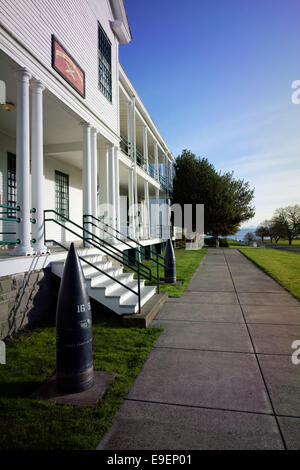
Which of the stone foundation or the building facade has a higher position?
the building facade

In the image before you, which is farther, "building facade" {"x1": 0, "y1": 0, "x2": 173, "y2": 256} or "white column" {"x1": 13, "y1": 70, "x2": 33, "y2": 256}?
"building facade" {"x1": 0, "y1": 0, "x2": 173, "y2": 256}

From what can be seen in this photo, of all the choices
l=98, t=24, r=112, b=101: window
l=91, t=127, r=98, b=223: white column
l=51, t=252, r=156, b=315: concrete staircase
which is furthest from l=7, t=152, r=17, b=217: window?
l=51, t=252, r=156, b=315: concrete staircase

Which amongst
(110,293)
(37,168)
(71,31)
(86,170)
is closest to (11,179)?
(86,170)

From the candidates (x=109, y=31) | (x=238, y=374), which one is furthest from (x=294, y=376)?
(x=109, y=31)

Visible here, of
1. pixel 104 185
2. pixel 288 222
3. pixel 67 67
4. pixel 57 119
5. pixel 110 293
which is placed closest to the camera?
pixel 110 293

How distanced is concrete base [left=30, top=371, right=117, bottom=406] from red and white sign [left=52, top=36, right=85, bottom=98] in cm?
715

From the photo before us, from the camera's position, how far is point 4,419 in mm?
2822

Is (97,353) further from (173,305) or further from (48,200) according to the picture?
(48,200)

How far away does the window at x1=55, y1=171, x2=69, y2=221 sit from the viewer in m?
12.9

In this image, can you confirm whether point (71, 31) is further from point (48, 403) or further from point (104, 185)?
point (48, 403)

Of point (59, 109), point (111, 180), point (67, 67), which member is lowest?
point (111, 180)

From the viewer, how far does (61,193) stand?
13.2m

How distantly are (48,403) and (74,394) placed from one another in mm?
298

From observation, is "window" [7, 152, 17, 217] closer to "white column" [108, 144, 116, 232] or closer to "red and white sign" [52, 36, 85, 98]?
"red and white sign" [52, 36, 85, 98]
